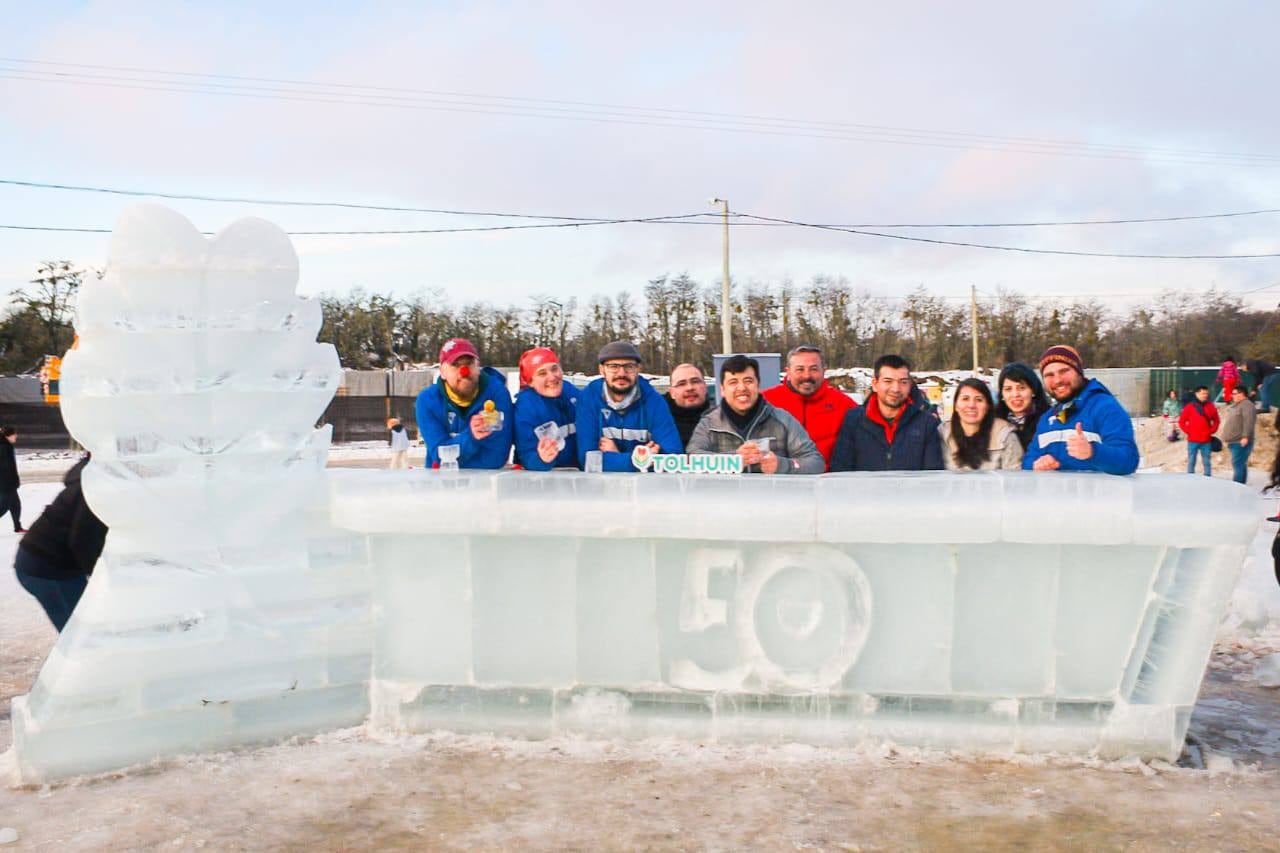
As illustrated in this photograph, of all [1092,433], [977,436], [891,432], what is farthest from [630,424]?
[1092,433]

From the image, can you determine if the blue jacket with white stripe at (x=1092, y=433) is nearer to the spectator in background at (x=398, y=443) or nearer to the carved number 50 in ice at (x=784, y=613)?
the carved number 50 in ice at (x=784, y=613)

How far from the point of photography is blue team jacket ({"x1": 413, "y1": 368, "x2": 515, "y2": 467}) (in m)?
5.22

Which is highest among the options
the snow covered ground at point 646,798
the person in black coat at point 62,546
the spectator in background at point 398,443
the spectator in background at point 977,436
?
the spectator in background at point 977,436

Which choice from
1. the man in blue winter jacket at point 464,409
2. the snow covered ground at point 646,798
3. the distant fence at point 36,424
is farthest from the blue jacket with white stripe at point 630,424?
Result: the distant fence at point 36,424

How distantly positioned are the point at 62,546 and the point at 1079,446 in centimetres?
451

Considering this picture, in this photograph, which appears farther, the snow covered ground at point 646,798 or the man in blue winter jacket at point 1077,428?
the man in blue winter jacket at point 1077,428

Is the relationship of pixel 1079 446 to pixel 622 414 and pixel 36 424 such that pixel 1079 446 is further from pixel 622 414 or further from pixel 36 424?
pixel 36 424

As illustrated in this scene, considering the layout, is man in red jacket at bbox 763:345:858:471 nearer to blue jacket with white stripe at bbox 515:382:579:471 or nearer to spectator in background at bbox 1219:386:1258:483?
blue jacket with white stripe at bbox 515:382:579:471

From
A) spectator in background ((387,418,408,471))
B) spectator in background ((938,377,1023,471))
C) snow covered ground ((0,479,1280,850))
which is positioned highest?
spectator in background ((938,377,1023,471))

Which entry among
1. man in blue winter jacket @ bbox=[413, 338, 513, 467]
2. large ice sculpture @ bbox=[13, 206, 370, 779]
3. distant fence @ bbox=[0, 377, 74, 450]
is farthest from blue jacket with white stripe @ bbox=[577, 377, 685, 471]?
distant fence @ bbox=[0, 377, 74, 450]

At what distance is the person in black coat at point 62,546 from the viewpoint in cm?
437

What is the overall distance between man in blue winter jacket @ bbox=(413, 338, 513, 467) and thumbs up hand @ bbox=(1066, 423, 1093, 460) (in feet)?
9.08

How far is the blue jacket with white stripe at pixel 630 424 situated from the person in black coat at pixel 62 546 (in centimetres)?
228

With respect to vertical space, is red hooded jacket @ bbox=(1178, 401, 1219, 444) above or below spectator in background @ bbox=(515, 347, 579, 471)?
below
